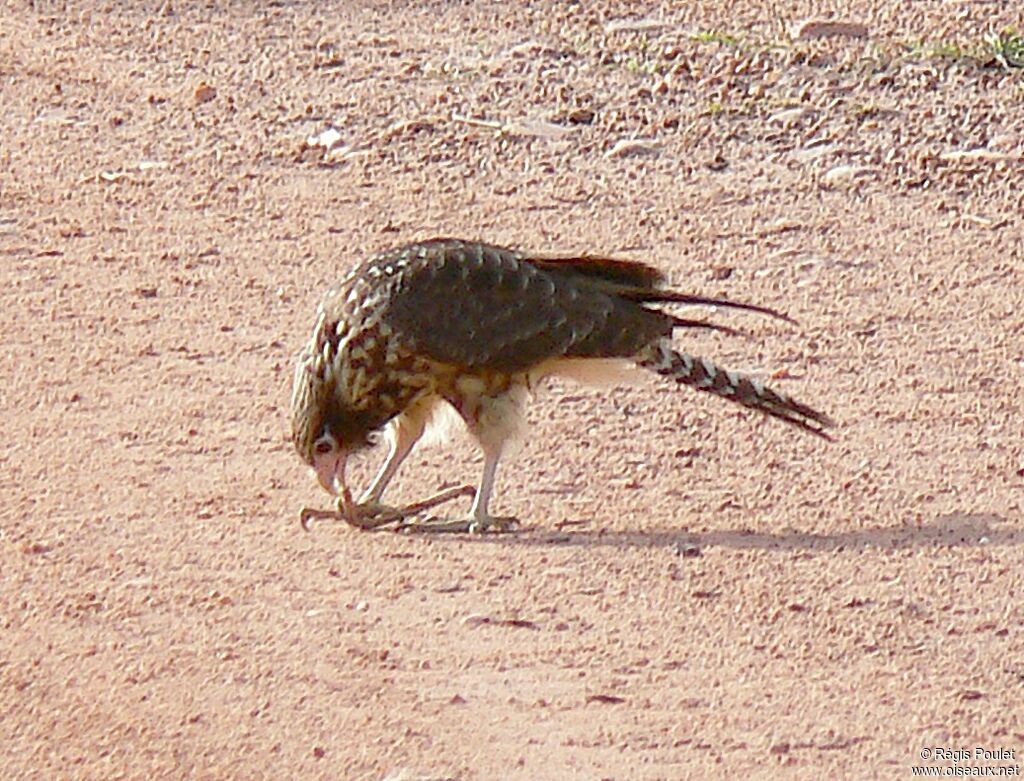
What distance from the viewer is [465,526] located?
6777 mm

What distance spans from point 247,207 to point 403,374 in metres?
3.44

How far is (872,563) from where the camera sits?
21.0ft

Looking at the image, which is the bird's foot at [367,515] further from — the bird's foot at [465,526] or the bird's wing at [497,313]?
the bird's wing at [497,313]

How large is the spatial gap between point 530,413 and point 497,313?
89 centimetres

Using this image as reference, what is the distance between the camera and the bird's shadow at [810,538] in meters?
6.52

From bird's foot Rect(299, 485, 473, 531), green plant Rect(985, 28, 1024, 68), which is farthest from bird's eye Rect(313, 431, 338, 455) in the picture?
green plant Rect(985, 28, 1024, 68)

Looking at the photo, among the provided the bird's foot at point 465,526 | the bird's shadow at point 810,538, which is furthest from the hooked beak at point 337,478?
the bird's shadow at point 810,538

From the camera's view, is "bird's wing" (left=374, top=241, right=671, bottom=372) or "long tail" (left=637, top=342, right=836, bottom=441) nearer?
"bird's wing" (left=374, top=241, right=671, bottom=372)

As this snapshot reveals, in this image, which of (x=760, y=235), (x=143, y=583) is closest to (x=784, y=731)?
(x=143, y=583)

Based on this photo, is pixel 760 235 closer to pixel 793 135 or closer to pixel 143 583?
pixel 793 135

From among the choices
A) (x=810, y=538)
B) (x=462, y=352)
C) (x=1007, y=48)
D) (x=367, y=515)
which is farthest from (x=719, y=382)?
(x=1007, y=48)

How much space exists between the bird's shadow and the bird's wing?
0.53 m

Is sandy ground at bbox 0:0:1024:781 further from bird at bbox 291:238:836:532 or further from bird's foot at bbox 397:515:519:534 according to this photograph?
bird at bbox 291:238:836:532

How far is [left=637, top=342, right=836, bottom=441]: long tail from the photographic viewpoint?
6.94m
